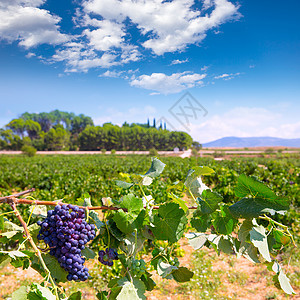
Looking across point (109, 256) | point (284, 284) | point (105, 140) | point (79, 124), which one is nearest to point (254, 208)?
point (284, 284)

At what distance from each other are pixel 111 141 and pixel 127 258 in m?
83.8

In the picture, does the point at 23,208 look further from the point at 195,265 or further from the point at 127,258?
the point at 127,258

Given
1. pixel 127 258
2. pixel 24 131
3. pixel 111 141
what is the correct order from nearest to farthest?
pixel 127 258 → pixel 111 141 → pixel 24 131

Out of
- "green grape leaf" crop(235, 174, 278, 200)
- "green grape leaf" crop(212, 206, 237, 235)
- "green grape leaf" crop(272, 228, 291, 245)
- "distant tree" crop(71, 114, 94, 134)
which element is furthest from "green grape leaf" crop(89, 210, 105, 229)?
"distant tree" crop(71, 114, 94, 134)

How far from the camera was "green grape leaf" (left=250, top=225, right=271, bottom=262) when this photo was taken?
0.91 m

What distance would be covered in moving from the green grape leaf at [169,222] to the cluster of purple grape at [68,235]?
33 centimetres

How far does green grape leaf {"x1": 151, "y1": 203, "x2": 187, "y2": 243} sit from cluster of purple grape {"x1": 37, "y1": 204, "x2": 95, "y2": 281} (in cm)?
33

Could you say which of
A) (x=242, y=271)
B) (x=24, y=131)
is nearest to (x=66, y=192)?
(x=242, y=271)

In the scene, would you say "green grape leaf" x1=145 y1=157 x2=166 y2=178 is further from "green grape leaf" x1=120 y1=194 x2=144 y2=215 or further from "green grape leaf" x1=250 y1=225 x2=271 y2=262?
"green grape leaf" x1=250 y1=225 x2=271 y2=262

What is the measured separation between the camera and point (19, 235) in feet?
3.51

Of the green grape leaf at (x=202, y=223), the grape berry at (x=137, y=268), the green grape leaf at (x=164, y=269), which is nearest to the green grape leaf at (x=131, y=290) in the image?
the grape berry at (x=137, y=268)

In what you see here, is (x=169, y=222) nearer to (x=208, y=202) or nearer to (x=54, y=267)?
(x=208, y=202)

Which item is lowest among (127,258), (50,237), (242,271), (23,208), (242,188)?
(242,271)

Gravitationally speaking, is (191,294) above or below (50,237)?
below
